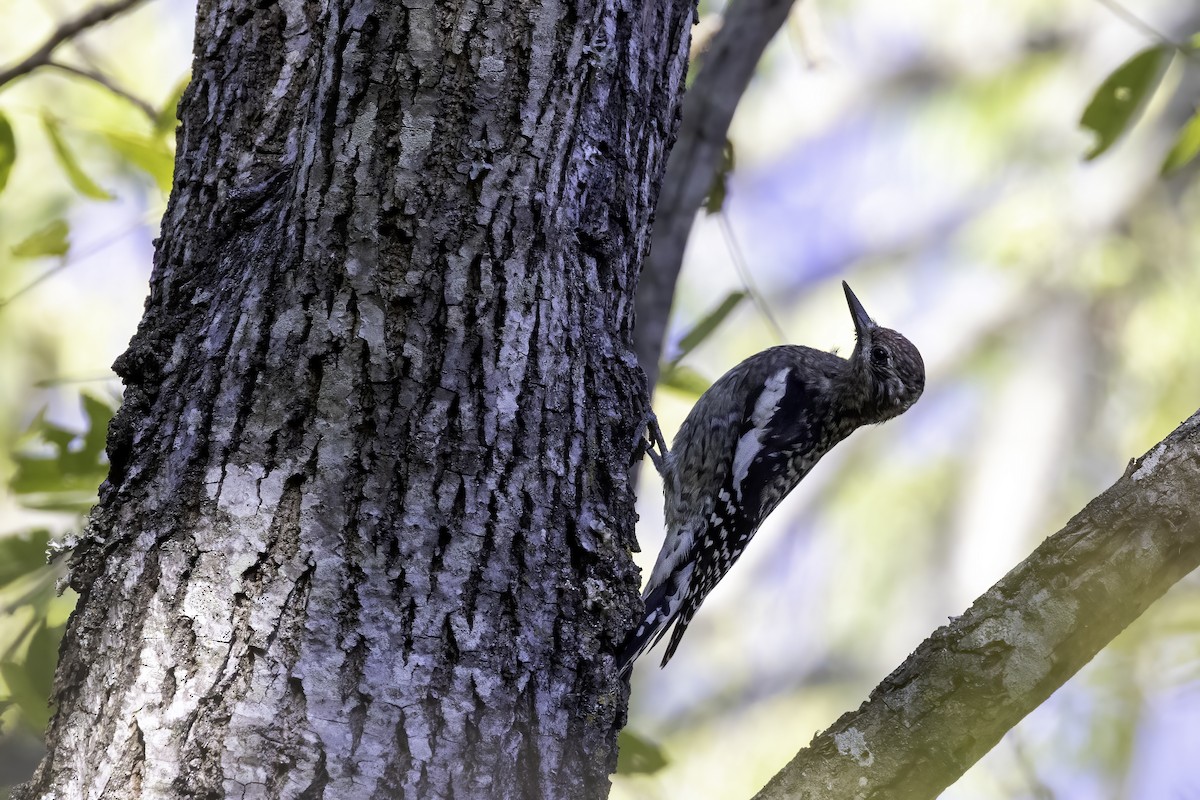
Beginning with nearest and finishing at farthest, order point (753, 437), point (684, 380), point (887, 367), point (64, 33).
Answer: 1. point (64, 33)
2. point (684, 380)
3. point (753, 437)
4. point (887, 367)

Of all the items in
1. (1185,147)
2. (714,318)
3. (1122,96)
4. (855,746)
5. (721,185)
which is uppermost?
(721,185)

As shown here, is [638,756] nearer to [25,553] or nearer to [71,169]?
[25,553]

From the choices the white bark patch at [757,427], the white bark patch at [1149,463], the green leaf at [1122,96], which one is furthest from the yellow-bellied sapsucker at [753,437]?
the white bark patch at [1149,463]

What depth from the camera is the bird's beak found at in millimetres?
4129

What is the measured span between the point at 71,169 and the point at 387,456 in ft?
5.15

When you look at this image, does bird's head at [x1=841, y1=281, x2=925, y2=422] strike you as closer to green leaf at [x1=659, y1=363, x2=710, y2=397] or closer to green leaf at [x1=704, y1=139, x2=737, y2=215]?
green leaf at [x1=704, y1=139, x2=737, y2=215]

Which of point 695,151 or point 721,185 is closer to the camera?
point 695,151

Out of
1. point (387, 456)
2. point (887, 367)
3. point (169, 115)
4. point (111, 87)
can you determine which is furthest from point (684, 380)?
point (387, 456)

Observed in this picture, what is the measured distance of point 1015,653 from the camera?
1484mm

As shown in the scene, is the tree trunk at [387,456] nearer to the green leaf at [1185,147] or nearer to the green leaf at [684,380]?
the green leaf at [684,380]

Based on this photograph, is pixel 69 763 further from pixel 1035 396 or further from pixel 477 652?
pixel 1035 396

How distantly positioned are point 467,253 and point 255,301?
338mm

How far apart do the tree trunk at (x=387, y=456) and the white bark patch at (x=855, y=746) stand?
1.14ft

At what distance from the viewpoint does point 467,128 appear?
171cm
